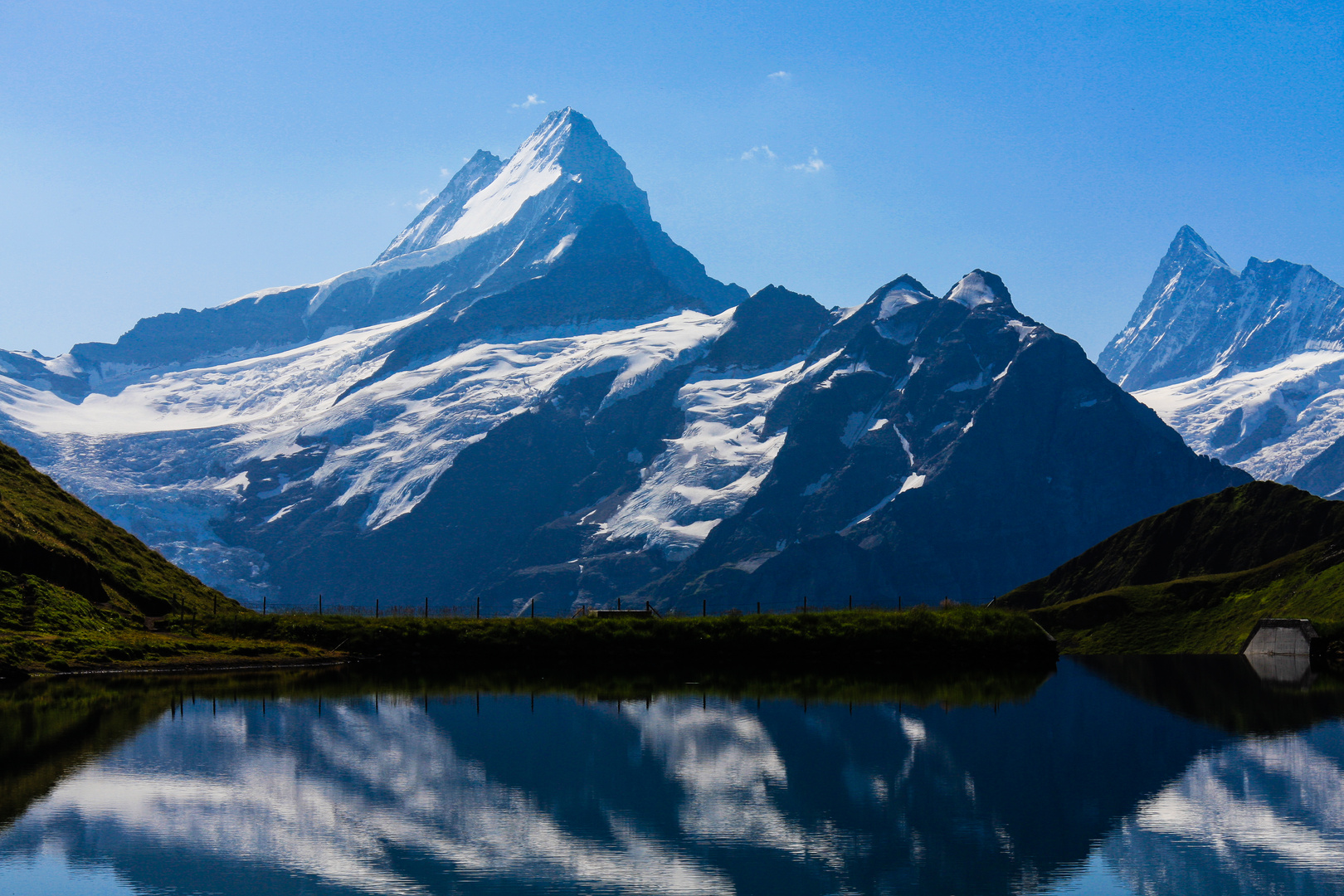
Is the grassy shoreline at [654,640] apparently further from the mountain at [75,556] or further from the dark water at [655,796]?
the dark water at [655,796]

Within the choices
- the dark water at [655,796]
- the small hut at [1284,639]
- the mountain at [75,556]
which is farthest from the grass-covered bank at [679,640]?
the small hut at [1284,639]

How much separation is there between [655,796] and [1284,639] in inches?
4938

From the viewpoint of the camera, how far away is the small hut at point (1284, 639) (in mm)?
145750

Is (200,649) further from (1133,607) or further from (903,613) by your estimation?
(1133,607)

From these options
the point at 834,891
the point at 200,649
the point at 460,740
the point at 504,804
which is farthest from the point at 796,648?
the point at 834,891

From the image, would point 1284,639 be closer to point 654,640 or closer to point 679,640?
point 679,640

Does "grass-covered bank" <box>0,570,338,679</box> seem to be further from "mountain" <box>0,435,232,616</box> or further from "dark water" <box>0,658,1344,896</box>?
"dark water" <box>0,658,1344,896</box>

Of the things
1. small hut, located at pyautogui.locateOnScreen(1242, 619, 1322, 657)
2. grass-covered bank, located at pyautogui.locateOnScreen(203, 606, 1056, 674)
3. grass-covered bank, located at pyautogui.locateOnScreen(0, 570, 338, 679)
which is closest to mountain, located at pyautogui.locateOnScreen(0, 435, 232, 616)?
grass-covered bank, located at pyautogui.locateOnScreen(0, 570, 338, 679)

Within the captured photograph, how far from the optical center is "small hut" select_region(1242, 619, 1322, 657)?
478ft

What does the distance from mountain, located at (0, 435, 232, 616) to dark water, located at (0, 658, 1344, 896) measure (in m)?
31.9

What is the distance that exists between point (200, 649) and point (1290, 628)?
120695 millimetres

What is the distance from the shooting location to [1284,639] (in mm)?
150375

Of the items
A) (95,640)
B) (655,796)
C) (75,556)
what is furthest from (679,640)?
(655,796)

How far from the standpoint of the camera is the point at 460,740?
6272 cm
